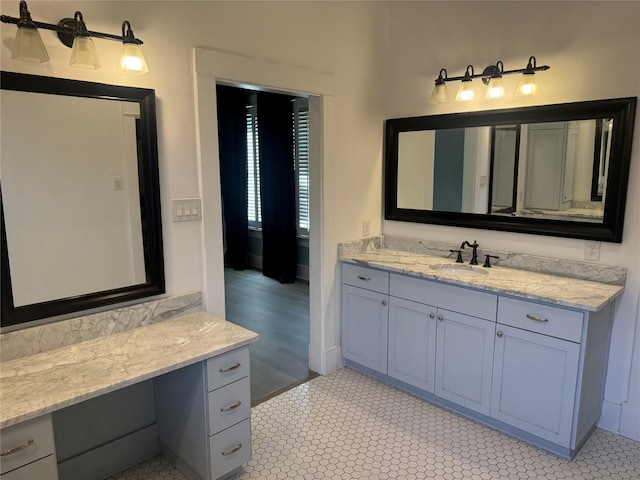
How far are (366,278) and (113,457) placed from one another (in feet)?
5.98

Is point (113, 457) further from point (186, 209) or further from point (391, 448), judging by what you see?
point (391, 448)

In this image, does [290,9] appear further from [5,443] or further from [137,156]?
[5,443]

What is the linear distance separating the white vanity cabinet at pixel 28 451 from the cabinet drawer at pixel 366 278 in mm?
2037

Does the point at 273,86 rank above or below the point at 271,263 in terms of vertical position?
above

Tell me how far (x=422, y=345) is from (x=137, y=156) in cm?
202

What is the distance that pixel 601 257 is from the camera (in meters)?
2.56

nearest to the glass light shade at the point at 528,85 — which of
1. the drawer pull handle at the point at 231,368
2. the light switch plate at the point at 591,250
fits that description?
the light switch plate at the point at 591,250

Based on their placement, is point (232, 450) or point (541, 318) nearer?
point (232, 450)

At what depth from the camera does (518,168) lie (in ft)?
9.31

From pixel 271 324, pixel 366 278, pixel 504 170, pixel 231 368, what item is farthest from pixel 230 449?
pixel 504 170

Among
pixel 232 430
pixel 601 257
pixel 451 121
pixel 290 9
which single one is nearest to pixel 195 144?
pixel 290 9

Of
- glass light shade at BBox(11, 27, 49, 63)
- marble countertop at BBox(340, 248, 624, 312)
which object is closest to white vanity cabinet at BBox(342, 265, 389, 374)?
marble countertop at BBox(340, 248, 624, 312)

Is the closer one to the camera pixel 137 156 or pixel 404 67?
pixel 137 156

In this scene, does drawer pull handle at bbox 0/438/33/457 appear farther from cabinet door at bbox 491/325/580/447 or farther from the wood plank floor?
cabinet door at bbox 491/325/580/447
